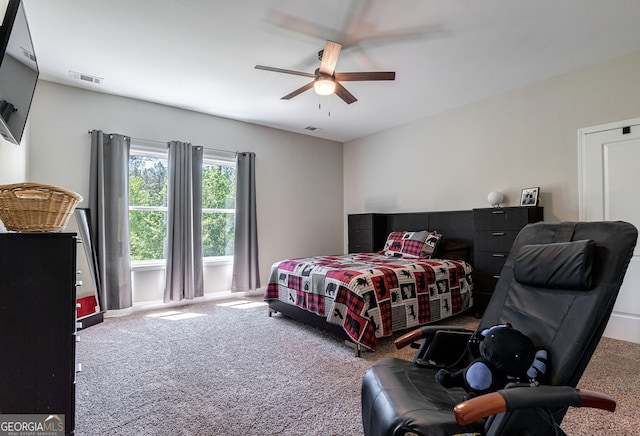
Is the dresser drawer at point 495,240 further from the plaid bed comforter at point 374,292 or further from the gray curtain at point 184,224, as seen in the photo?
the gray curtain at point 184,224

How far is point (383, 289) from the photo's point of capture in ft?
9.28

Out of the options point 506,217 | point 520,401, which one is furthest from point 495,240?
point 520,401

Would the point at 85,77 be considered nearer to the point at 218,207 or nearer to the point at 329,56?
the point at 218,207

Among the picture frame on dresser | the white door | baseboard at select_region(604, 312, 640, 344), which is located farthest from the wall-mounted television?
baseboard at select_region(604, 312, 640, 344)

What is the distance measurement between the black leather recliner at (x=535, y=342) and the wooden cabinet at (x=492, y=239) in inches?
76.2

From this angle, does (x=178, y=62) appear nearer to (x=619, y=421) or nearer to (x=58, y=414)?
(x=58, y=414)

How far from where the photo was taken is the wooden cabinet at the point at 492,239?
338 centimetres

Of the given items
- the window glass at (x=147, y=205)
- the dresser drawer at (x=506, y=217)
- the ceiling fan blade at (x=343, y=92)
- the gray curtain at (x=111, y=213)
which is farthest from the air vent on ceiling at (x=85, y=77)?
the dresser drawer at (x=506, y=217)

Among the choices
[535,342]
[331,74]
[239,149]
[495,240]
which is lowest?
[535,342]

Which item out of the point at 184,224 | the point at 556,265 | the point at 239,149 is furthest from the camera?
the point at 239,149

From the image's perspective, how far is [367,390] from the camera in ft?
4.58

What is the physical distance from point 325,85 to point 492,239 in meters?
2.51

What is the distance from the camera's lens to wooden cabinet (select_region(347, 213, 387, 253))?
199 inches

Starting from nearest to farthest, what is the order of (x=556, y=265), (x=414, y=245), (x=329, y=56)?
(x=556, y=265), (x=329, y=56), (x=414, y=245)
